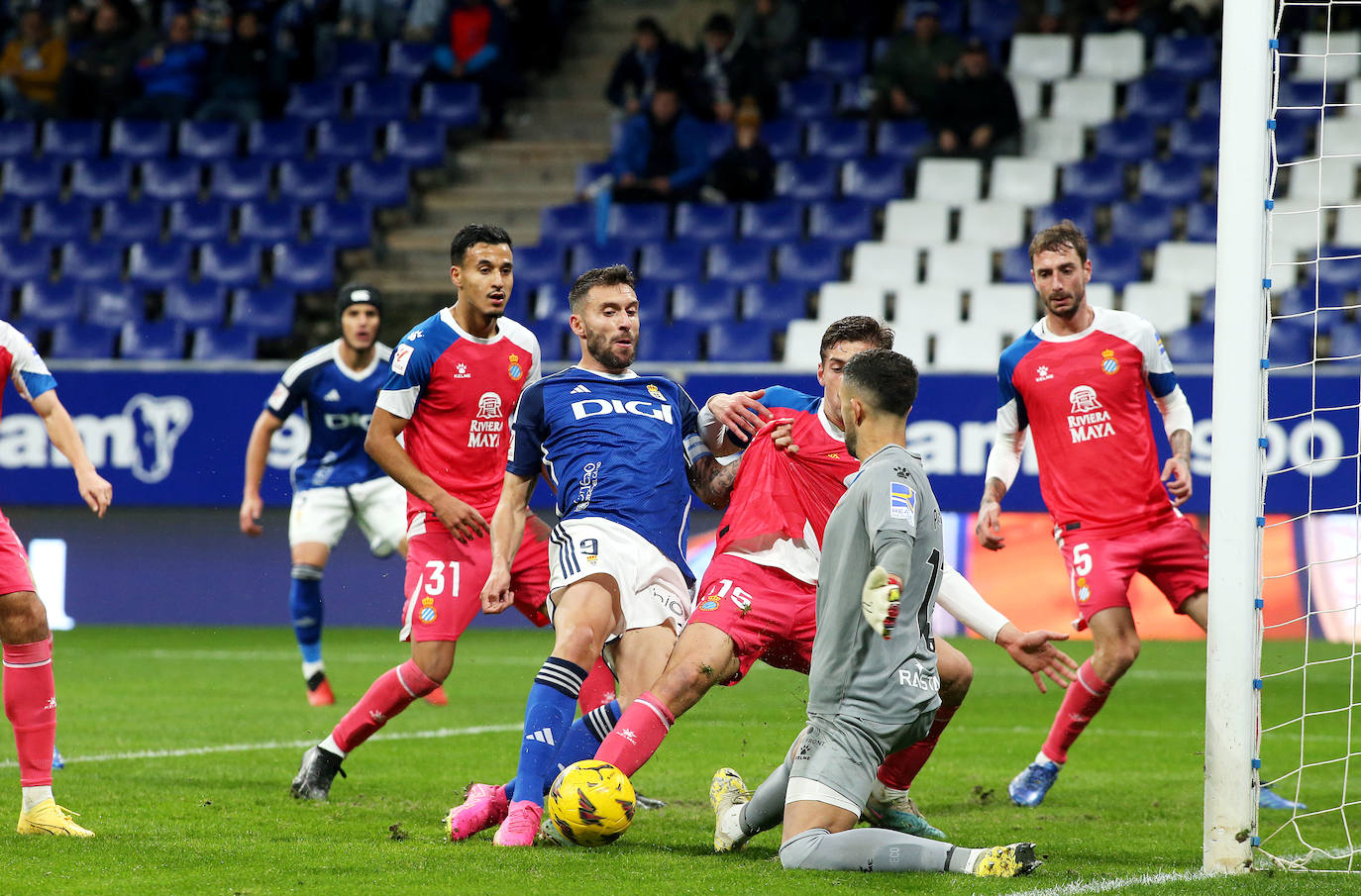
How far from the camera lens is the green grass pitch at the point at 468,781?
4.81 m

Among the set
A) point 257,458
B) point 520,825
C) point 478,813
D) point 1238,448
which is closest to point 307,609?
point 257,458

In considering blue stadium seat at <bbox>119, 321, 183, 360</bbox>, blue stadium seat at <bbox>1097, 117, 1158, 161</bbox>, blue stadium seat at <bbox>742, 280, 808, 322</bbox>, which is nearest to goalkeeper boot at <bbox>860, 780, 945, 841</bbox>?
blue stadium seat at <bbox>742, 280, 808, 322</bbox>

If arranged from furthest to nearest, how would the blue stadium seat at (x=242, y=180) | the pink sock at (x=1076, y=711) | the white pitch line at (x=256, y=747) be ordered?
1. the blue stadium seat at (x=242, y=180)
2. the white pitch line at (x=256, y=747)
3. the pink sock at (x=1076, y=711)

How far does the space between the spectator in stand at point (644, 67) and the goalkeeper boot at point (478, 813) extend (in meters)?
12.3

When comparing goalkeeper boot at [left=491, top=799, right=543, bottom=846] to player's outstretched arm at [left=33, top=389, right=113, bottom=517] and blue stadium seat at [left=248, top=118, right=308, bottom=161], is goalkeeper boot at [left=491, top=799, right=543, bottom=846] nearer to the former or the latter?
player's outstretched arm at [left=33, top=389, right=113, bottom=517]

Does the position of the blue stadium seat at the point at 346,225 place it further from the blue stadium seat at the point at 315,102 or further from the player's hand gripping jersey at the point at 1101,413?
the player's hand gripping jersey at the point at 1101,413

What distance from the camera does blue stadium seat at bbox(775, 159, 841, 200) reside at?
16.6m

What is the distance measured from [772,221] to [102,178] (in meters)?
7.74

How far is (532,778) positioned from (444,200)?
1354 cm

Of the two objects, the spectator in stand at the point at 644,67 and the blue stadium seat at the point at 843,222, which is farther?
the spectator in stand at the point at 644,67

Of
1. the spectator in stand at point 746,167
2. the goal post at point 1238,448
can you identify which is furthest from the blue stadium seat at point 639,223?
the goal post at point 1238,448

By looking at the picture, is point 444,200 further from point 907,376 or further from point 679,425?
point 907,376

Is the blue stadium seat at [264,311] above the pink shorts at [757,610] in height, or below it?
above

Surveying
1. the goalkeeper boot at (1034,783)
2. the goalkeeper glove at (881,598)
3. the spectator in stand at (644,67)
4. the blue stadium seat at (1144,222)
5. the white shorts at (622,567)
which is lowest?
the goalkeeper boot at (1034,783)
